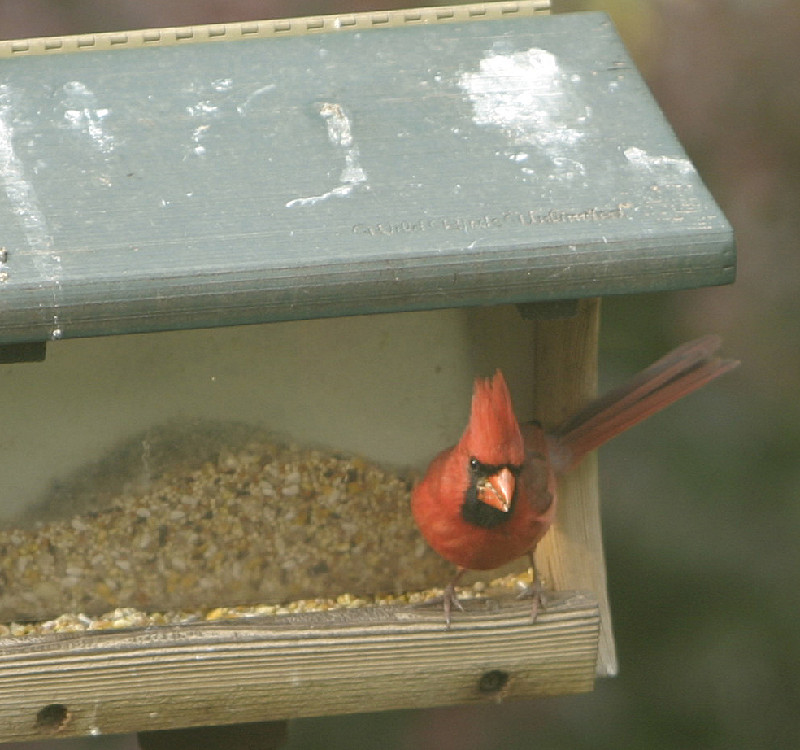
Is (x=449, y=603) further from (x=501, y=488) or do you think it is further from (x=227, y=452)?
(x=227, y=452)

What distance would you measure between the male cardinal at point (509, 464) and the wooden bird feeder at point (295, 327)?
0.08m

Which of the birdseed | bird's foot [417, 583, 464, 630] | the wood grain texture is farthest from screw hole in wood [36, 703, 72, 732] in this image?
the wood grain texture

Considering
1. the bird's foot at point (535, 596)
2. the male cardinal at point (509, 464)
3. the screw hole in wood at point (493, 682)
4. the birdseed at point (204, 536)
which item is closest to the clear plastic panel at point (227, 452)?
the birdseed at point (204, 536)

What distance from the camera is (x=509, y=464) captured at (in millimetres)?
2543

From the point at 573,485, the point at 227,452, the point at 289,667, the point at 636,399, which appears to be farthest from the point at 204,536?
the point at 636,399

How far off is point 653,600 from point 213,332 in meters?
2.02

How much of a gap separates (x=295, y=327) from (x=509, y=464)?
435 mm

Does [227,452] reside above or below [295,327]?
below

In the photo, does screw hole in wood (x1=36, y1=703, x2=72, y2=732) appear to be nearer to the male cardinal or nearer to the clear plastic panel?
the clear plastic panel

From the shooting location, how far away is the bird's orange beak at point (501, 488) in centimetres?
254

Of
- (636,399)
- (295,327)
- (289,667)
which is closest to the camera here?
(289,667)

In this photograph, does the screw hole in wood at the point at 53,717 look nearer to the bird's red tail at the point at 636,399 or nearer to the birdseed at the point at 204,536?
the birdseed at the point at 204,536

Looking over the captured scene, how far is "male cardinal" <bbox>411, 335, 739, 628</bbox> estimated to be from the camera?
2.52m

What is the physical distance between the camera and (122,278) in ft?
6.48
